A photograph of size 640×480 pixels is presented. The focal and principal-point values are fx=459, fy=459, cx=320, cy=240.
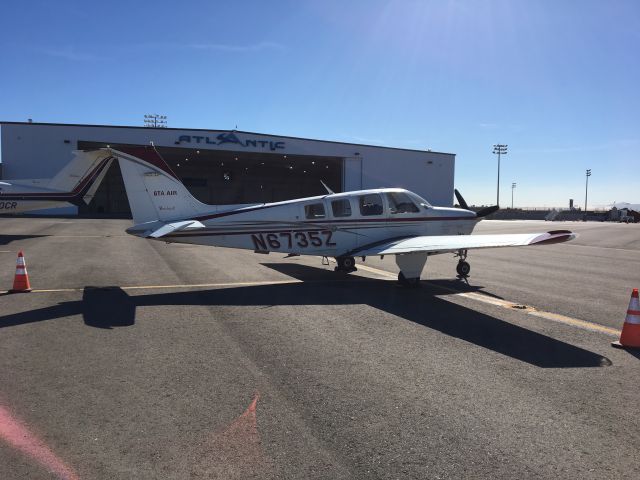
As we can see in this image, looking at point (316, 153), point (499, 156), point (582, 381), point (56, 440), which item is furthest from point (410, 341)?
point (499, 156)

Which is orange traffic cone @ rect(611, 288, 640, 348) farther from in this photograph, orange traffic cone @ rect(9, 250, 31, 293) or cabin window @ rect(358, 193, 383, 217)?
orange traffic cone @ rect(9, 250, 31, 293)

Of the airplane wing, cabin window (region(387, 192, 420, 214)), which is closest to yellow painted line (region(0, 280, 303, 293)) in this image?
the airplane wing

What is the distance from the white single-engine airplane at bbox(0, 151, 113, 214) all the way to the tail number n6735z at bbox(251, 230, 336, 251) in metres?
18.0

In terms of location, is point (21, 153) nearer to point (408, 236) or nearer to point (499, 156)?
point (408, 236)

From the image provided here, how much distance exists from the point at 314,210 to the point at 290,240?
95 centimetres

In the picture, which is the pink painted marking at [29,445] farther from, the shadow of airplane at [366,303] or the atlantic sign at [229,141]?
the atlantic sign at [229,141]

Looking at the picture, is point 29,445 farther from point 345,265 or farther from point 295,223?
point 345,265

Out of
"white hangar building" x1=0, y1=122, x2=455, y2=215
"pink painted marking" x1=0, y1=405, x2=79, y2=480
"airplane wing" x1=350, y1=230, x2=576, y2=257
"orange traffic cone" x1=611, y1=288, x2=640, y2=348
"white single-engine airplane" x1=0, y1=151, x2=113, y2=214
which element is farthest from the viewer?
"white hangar building" x1=0, y1=122, x2=455, y2=215

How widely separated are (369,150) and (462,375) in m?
54.4

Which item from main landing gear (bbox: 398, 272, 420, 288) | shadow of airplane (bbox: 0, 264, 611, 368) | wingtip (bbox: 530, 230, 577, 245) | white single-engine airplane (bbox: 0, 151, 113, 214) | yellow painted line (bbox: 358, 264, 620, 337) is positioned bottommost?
yellow painted line (bbox: 358, 264, 620, 337)

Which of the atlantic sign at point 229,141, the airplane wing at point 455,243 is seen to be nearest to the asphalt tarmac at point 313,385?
the airplane wing at point 455,243

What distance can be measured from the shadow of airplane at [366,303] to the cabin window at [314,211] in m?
1.61

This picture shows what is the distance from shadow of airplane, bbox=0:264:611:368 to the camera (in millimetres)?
5918

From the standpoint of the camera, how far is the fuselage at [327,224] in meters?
10.5
